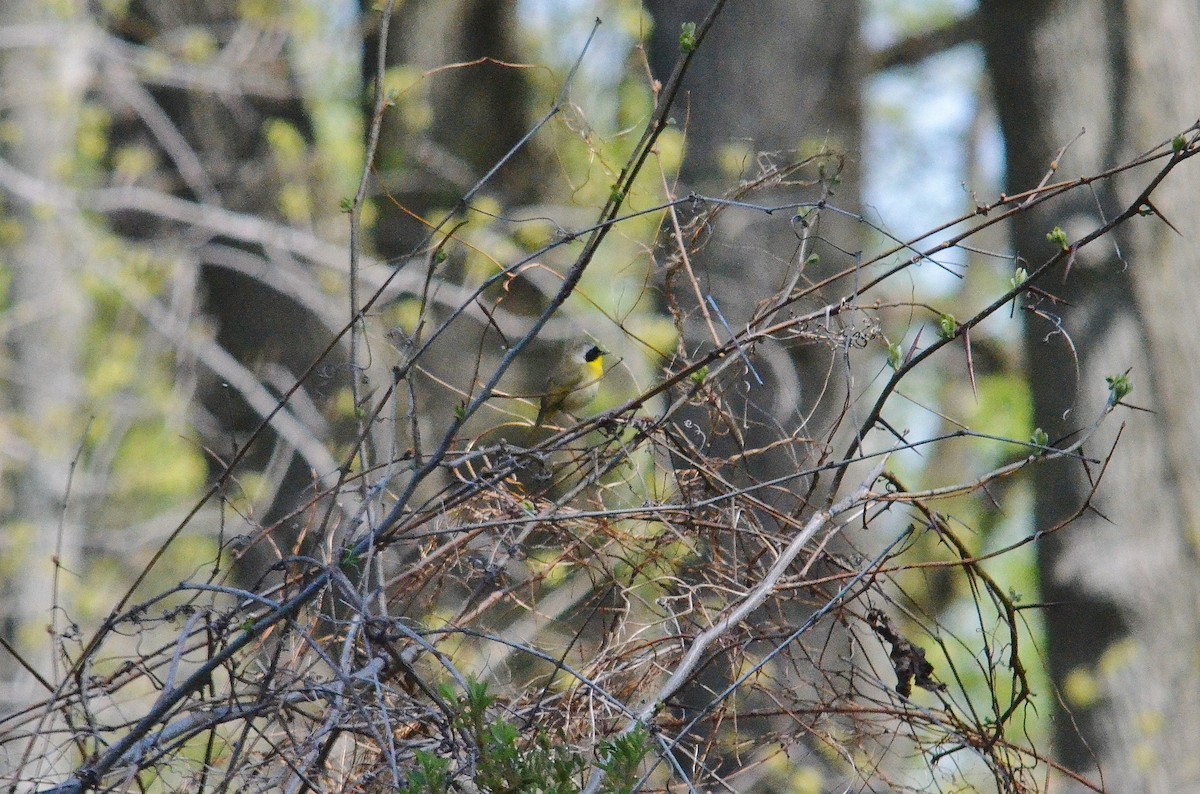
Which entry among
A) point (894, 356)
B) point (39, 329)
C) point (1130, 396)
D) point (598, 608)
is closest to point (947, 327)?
point (894, 356)

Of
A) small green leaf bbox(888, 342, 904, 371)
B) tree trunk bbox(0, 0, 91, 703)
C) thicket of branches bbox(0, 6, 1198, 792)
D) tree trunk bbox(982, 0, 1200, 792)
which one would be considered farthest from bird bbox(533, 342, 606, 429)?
tree trunk bbox(0, 0, 91, 703)

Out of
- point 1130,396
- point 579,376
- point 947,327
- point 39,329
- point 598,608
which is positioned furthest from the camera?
point 39,329

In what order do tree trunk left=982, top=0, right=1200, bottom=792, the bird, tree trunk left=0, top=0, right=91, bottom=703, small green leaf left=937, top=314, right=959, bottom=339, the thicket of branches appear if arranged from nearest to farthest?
the thicket of branches → small green leaf left=937, top=314, right=959, bottom=339 → the bird → tree trunk left=982, top=0, right=1200, bottom=792 → tree trunk left=0, top=0, right=91, bottom=703

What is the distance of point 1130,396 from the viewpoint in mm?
4977

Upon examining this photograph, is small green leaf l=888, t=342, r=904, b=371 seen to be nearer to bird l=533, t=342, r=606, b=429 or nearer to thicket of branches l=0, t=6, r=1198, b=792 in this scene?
thicket of branches l=0, t=6, r=1198, b=792

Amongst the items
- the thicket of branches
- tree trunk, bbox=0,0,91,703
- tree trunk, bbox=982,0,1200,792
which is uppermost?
tree trunk, bbox=0,0,91,703

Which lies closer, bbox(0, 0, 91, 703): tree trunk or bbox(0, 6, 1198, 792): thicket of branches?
bbox(0, 6, 1198, 792): thicket of branches

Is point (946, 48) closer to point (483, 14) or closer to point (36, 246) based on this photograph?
point (483, 14)

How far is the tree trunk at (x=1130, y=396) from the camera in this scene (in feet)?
16.0

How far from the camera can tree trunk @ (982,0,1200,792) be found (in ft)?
16.0

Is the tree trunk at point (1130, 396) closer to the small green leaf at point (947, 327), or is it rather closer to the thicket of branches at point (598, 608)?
the thicket of branches at point (598, 608)

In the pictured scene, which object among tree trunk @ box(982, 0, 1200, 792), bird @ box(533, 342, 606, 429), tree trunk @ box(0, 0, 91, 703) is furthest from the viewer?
tree trunk @ box(0, 0, 91, 703)

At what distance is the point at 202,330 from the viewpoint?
717 centimetres

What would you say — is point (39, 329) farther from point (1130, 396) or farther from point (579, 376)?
point (1130, 396)
